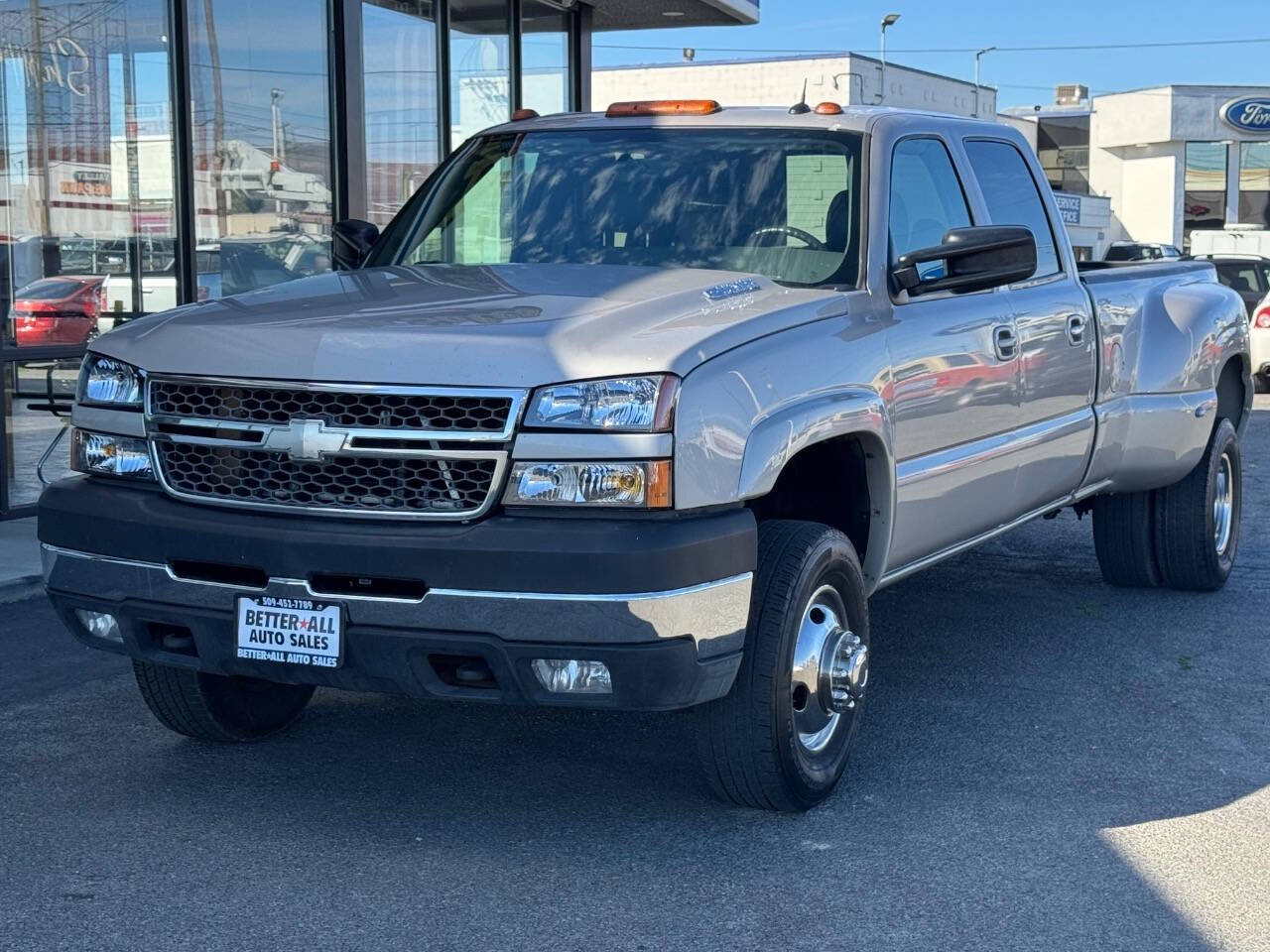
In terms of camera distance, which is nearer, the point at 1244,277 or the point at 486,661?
the point at 486,661

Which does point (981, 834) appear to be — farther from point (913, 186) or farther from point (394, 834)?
point (913, 186)

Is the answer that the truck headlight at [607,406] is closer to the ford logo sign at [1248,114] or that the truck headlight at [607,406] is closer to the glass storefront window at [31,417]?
the glass storefront window at [31,417]

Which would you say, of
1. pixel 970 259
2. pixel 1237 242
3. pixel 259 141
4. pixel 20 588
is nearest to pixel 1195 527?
pixel 970 259

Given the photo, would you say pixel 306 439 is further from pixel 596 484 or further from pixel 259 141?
pixel 259 141

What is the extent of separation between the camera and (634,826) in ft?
14.8

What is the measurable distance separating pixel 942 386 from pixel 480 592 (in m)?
1.95

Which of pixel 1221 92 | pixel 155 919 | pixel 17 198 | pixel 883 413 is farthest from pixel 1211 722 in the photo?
pixel 1221 92

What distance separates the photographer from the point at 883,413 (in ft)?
16.0

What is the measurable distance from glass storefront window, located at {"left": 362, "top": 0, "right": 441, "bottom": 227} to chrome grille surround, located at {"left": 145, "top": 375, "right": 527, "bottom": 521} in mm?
8553

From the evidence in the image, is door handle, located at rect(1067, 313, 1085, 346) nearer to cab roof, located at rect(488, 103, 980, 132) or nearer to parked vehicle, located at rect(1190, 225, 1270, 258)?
cab roof, located at rect(488, 103, 980, 132)

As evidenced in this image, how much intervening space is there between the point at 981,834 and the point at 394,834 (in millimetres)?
1531

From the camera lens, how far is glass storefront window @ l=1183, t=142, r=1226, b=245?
2090 inches

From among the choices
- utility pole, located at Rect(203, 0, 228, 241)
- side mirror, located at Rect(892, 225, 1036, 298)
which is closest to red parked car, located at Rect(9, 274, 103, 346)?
utility pole, located at Rect(203, 0, 228, 241)

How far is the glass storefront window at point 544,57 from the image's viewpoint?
14.9 metres
